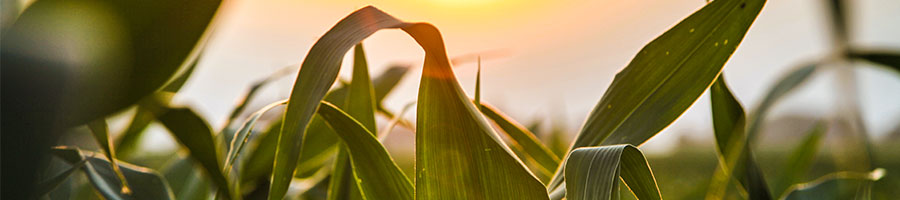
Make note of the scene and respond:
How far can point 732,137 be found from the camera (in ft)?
0.71

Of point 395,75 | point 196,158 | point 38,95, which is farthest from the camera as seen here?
point 395,75

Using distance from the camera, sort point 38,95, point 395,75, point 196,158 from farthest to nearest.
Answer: point 395,75 → point 196,158 → point 38,95

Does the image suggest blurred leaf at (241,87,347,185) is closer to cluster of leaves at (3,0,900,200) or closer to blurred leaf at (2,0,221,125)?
cluster of leaves at (3,0,900,200)

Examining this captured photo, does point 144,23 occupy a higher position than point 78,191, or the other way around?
point 144,23

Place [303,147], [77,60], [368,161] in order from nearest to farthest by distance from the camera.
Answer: [77,60], [368,161], [303,147]

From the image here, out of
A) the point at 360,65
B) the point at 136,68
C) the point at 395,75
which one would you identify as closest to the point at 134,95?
the point at 136,68

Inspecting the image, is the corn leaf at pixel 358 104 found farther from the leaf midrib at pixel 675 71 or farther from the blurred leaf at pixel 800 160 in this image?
the blurred leaf at pixel 800 160

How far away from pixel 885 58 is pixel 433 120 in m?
0.21

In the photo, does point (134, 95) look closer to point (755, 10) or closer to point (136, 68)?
point (136, 68)

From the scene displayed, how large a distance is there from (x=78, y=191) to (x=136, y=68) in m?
0.30

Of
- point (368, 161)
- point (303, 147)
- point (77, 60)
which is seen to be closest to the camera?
point (77, 60)

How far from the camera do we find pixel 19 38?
3.6 inches

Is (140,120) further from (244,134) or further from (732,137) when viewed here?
(732,137)

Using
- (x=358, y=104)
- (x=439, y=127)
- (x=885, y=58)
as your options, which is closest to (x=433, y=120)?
(x=439, y=127)
